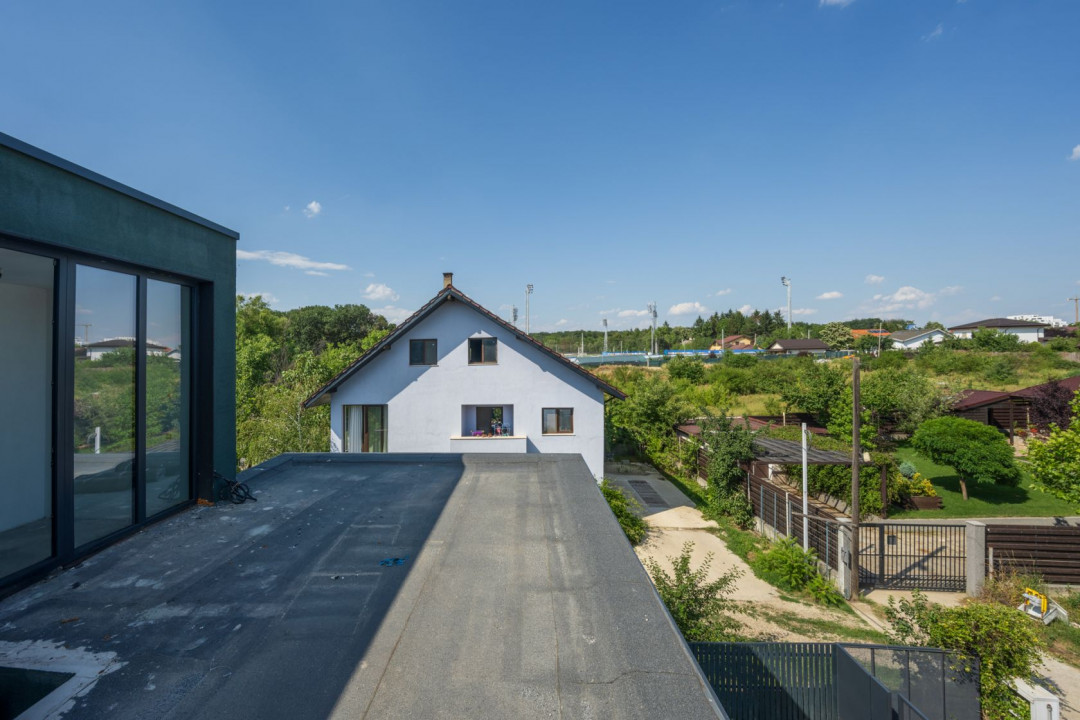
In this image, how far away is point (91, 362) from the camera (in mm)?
3605

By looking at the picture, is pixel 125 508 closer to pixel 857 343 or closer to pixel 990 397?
pixel 990 397

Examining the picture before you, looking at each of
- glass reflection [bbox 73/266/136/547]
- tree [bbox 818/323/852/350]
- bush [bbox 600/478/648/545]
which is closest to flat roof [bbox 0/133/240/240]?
glass reflection [bbox 73/266/136/547]

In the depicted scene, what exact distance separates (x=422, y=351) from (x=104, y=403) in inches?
426

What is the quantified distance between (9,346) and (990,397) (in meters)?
32.1

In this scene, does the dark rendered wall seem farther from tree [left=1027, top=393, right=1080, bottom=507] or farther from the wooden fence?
tree [left=1027, top=393, right=1080, bottom=507]

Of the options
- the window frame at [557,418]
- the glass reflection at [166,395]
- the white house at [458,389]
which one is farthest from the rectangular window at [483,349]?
the glass reflection at [166,395]

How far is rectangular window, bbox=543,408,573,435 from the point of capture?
1434 cm

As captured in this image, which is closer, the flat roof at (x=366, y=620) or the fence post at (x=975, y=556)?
the flat roof at (x=366, y=620)

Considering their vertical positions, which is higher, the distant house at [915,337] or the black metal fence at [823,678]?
the distant house at [915,337]

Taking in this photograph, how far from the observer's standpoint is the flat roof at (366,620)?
200cm

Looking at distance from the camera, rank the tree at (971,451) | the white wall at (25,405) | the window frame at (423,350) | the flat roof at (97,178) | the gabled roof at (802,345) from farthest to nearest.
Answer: the gabled roof at (802,345) < the tree at (971,451) < the window frame at (423,350) < the white wall at (25,405) < the flat roof at (97,178)

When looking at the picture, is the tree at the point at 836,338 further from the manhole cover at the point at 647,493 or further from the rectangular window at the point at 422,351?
the rectangular window at the point at 422,351

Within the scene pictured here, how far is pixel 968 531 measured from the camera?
408 inches

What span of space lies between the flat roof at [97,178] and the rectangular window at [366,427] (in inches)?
403
